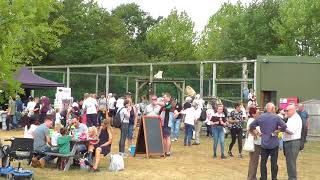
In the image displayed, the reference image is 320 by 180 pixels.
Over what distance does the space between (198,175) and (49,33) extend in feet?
16.9

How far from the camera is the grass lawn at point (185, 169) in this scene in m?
13.4

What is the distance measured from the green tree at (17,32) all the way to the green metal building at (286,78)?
53.6ft

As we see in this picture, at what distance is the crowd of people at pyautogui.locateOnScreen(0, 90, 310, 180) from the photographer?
1219 centimetres

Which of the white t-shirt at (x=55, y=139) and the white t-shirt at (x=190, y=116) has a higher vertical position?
the white t-shirt at (x=190, y=116)

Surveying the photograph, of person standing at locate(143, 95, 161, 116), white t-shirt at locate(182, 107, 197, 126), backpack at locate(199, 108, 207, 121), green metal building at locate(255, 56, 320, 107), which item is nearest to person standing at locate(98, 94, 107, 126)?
backpack at locate(199, 108, 207, 121)

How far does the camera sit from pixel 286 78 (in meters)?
26.6

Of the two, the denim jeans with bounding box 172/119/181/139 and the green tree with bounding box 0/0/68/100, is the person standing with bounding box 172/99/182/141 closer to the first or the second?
the denim jeans with bounding box 172/119/181/139

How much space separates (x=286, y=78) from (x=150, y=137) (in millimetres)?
11676

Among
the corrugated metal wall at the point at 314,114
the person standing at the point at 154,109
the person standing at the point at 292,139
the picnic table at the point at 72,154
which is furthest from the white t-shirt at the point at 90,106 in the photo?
the person standing at the point at 292,139

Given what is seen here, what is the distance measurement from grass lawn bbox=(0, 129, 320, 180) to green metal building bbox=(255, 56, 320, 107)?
7466mm

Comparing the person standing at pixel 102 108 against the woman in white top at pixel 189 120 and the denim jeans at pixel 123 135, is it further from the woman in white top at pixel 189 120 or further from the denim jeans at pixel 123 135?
the denim jeans at pixel 123 135

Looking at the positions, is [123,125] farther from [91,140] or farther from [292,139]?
[292,139]

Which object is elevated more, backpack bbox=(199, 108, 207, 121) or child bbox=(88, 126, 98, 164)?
backpack bbox=(199, 108, 207, 121)

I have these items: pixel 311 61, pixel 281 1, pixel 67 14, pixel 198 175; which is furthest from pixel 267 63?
pixel 67 14
